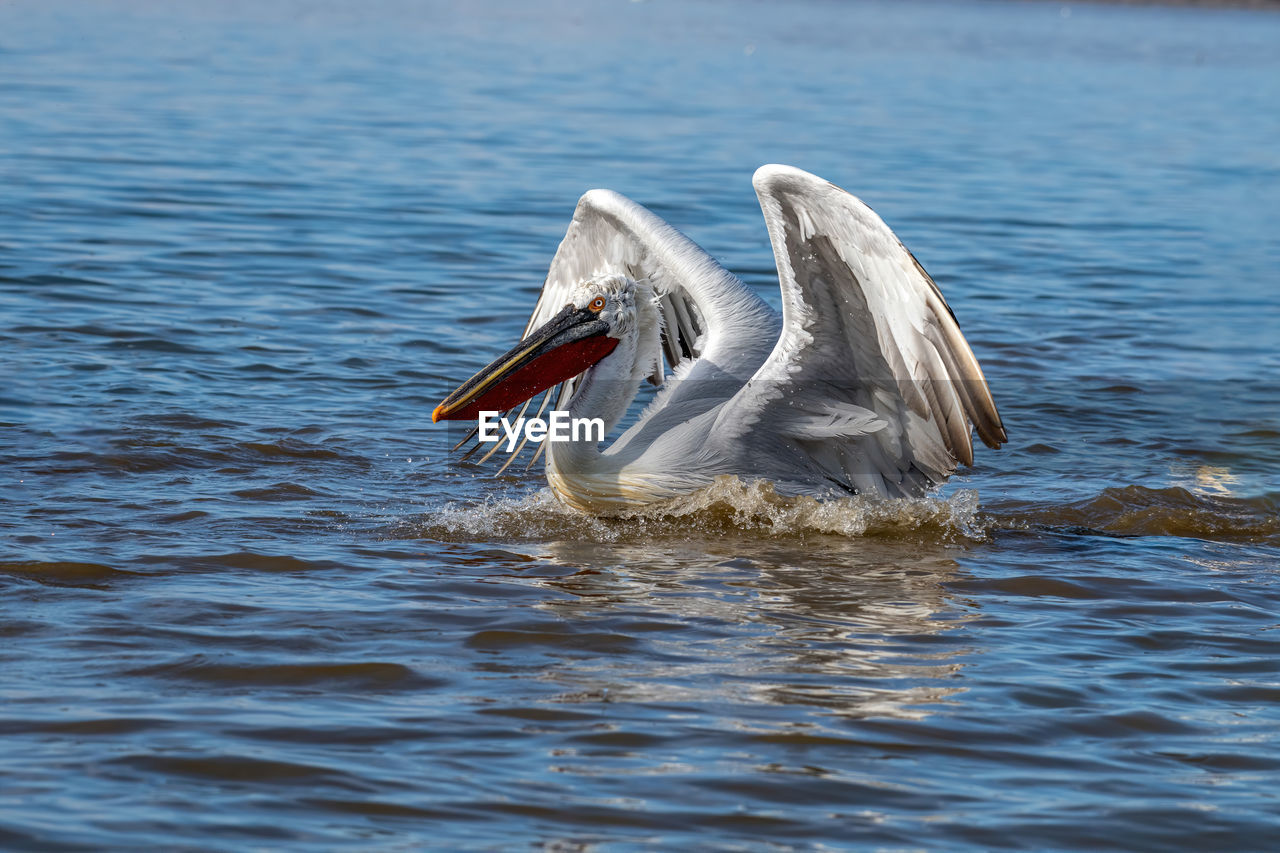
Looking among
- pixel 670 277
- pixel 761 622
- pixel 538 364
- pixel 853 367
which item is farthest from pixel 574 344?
pixel 761 622

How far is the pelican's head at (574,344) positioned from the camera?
5.94 meters

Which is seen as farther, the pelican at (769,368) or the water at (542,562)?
the pelican at (769,368)

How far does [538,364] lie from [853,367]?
47.2 inches

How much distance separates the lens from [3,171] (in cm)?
1337

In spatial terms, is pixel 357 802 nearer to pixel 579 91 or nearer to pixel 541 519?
pixel 541 519

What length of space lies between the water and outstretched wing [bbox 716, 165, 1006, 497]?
0.23 m

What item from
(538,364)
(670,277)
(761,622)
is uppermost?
(670,277)

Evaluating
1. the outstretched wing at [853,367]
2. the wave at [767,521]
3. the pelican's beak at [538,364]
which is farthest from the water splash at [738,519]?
the pelican's beak at [538,364]

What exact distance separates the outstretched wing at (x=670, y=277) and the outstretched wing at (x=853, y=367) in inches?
14.1

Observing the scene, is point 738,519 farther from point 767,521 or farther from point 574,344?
point 574,344

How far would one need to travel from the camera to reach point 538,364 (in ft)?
20.0

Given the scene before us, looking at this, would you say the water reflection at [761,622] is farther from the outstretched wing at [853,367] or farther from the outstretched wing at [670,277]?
the outstretched wing at [670,277]

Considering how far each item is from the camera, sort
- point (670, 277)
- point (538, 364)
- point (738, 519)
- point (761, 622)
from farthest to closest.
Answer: point (670, 277), point (538, 364), point (738, 519), point (761, 622)

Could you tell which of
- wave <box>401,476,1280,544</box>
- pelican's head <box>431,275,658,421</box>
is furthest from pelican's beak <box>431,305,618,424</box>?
wave <box>401,476,1280,544</box>
